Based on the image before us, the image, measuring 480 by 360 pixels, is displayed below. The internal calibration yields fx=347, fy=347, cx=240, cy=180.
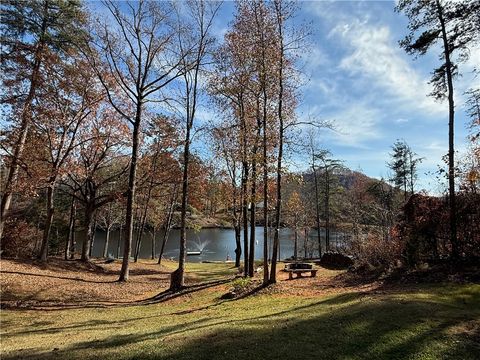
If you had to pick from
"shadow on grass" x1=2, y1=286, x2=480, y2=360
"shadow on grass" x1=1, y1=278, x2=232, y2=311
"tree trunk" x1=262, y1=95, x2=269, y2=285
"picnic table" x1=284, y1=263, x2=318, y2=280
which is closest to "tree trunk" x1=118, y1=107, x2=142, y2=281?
"shadow on grass" x1=1, y1=278, x2=232, y2=311

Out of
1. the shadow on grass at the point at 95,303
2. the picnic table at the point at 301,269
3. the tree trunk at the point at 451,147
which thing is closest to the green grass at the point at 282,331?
the shadow on grass at the point at 95,303

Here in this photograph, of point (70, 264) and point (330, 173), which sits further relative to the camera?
point (330, 173)

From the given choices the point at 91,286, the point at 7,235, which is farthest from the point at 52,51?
the point at 7,235

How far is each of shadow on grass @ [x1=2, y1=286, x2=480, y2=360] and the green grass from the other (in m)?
0.02

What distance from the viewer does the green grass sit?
577cm

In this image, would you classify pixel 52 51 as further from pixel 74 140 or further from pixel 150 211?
pixel 150 211

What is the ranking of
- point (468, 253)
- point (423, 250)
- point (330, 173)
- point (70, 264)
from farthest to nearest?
point (330, 173)
point (70, 264)
point (423, 250)
point (468, 253)

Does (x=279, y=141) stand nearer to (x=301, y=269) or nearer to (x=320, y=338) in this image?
(x=301, y=269)

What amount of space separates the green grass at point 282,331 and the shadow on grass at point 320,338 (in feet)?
0.05

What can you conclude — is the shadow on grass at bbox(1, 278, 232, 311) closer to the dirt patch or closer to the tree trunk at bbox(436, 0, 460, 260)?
the dirt patch

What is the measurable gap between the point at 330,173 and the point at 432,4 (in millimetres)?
27688

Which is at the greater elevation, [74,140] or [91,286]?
[74,140]

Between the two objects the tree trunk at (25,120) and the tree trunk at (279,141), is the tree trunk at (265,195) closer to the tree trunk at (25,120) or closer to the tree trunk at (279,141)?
the tree trunk at (279,141)

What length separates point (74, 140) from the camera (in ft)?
67.3
